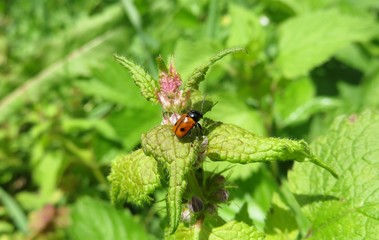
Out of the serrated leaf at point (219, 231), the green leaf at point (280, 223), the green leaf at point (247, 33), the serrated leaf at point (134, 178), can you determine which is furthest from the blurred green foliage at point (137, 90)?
the serrated leaf at point (134, 178)

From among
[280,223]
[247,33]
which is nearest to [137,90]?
[247,33]

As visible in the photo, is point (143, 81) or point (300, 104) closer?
point (143, 81)

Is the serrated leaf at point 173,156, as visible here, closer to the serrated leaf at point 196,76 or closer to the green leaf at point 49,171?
the serrated leaf at point 196,76

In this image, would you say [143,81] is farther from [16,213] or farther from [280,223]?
[16,213]

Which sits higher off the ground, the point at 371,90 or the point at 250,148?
the point at 250,148

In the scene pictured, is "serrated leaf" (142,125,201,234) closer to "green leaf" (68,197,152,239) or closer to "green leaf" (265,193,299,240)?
"green leaf" (265,193,299,240)
